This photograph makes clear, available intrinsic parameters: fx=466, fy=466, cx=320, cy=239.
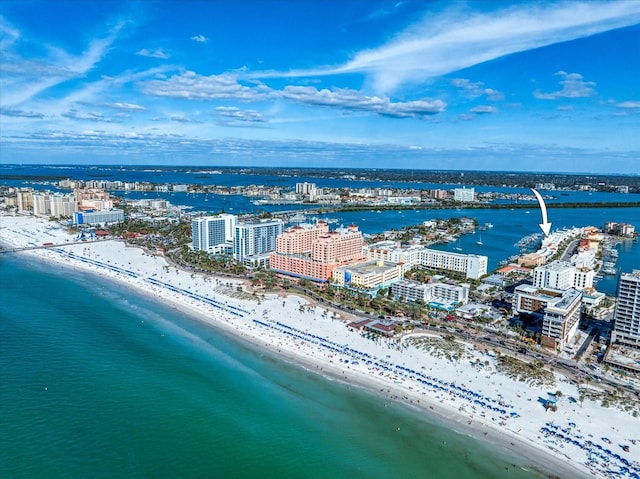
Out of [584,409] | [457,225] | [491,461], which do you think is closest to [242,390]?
[491,461]

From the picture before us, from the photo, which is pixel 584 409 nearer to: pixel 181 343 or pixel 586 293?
pixel 586 293

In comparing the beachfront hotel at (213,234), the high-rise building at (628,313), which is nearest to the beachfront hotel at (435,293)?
the high-rise building at (628,313)

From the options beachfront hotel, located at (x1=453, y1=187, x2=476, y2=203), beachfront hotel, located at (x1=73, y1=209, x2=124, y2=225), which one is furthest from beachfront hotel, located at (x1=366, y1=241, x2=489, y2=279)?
beachfront hotel, located at (x1=453, y1=187, x2=476, y2=203)

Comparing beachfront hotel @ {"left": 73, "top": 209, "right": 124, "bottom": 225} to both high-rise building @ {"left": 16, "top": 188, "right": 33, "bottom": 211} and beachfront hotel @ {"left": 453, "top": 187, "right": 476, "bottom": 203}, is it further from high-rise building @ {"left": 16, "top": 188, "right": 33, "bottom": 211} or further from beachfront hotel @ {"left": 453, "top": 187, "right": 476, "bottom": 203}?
beachfront hotel @ {"left": 453, "top": 187, "right": 476, "bottom": 203}

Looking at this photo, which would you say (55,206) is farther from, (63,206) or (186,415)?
(186,415)

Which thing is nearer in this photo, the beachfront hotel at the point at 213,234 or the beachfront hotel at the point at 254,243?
the beachfront hotel at the point at 254,243

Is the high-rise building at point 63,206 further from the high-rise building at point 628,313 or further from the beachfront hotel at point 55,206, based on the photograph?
the high-rise building at point 628,313

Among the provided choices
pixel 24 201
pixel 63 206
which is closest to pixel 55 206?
pixel 63 206
